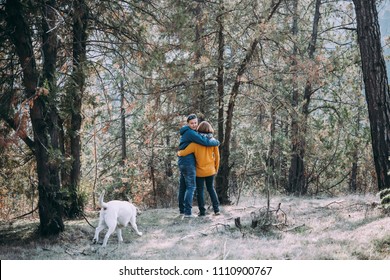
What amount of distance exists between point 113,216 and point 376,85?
5379mm

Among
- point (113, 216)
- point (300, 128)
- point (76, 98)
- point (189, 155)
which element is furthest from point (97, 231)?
point (300, 128)

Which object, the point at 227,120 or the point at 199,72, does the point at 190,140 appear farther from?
the point at 199,72

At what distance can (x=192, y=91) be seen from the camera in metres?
11.8

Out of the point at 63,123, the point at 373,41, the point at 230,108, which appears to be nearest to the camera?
the point at 373,41

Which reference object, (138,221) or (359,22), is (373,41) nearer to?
(359,22)

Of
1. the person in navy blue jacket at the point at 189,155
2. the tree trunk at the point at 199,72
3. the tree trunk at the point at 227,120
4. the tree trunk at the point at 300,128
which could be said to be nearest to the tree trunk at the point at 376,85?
the person in navy blue jacket at the point at 189,155

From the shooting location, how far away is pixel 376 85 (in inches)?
323

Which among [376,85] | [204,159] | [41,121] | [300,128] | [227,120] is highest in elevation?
[376,85]

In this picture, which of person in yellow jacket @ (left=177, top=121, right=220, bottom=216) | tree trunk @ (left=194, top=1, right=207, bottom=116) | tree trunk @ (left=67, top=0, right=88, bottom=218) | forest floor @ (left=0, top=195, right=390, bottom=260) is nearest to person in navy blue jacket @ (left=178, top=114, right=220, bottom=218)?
person in yellow jacket @ (left=177, top=121, right=220, bottom=216)

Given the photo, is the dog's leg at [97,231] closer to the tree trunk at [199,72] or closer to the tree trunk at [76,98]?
the tree trunk at [76,98]

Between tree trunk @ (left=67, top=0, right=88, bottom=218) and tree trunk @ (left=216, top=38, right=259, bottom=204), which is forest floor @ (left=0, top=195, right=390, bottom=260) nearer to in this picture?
tree trunk @ (left=67, top=0, right=88, bottom=218)

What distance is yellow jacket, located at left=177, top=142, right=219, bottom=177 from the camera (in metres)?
8.70

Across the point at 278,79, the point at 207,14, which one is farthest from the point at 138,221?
the point at 278,79
